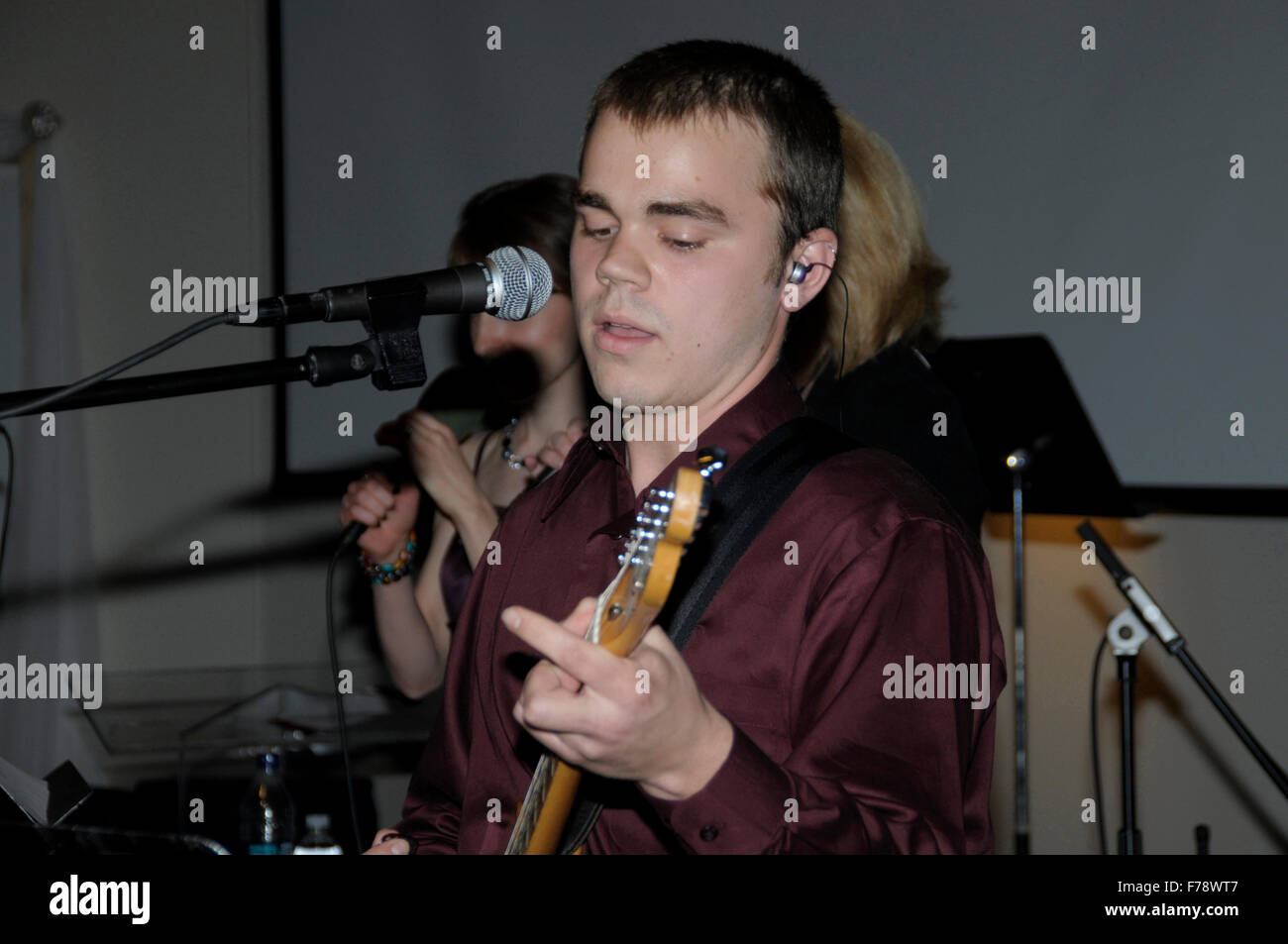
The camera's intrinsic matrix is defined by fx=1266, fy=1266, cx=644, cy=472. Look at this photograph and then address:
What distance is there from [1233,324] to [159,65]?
9.70ft

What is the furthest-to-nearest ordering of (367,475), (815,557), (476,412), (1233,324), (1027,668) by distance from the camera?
(476,412) → (1027,668) → (1233,324) → (367,475) → (815,557)

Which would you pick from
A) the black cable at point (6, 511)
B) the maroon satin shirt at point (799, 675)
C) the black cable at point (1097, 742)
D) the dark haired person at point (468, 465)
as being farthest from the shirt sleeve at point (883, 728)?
the black cable at point (6, 511)

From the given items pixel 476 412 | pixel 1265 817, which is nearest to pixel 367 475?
pixel 476 412

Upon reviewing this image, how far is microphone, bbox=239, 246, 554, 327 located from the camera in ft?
3.50

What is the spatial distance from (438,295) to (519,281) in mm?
75

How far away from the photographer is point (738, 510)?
120cm

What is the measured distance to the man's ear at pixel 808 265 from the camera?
1.24 m

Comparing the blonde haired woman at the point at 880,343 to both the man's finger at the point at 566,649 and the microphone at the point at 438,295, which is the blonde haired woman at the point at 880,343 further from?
the man's finger at the point at 566,649

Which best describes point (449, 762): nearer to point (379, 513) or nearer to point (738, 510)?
point (738, 510)

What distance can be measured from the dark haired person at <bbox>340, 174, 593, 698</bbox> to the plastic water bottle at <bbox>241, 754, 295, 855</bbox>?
1.41 ft

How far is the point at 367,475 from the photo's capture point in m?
2.28

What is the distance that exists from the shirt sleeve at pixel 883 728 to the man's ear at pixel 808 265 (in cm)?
28

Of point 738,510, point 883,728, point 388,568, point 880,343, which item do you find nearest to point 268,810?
point 388,568
